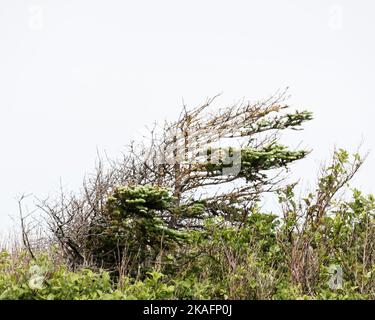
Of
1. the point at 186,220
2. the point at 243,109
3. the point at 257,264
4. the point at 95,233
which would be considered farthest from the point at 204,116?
the point at 257,264

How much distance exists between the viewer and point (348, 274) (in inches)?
358

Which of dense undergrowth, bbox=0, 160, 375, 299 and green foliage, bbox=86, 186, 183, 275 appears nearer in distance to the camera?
dense undergrowth, bbox=0, 160, 375, 299

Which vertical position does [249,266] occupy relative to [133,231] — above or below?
below

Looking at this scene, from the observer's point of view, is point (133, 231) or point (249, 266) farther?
point (133, 231)

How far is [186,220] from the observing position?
11875 mm

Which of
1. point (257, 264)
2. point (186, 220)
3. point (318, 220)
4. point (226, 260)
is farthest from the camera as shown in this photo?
point (186, 220)

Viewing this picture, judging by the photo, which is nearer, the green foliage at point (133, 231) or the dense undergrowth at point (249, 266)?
the dense undergrowth at point (249, 266)

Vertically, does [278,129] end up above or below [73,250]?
above
